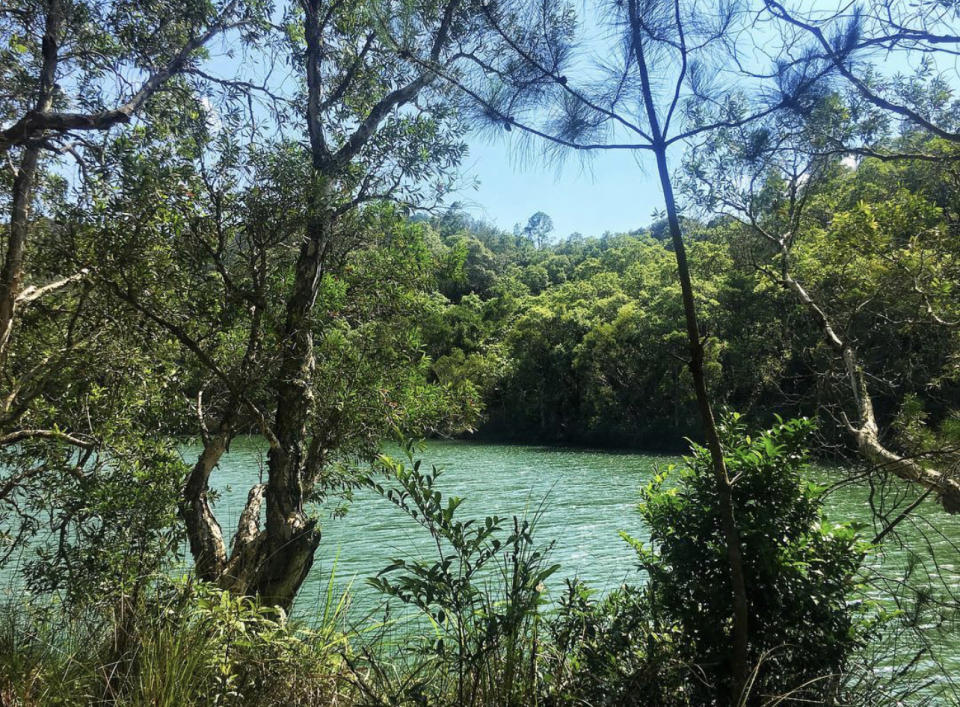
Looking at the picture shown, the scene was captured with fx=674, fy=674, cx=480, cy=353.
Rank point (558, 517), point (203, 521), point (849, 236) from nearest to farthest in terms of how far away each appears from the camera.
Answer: point (203, 521) → point (849, 236) → point (558, 517)

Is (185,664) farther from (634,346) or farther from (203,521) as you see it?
(634,346)

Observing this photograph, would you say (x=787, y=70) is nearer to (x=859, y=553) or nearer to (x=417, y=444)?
(x=859, y=553)

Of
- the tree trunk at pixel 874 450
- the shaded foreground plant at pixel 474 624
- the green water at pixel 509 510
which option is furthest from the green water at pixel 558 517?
the shaded foreground plant at pixel 474 624

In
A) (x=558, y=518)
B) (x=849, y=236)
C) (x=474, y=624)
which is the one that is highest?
(x=849, y=236)

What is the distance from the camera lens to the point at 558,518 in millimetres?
13922

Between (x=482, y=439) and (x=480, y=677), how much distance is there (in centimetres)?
3009

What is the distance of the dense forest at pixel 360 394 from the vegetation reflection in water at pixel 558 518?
1.64 ft

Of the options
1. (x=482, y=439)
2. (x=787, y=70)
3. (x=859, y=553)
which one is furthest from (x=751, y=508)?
(x=482, y=439)

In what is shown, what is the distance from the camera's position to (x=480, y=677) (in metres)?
1.83

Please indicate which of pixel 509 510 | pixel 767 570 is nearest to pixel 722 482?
pixel 767 570

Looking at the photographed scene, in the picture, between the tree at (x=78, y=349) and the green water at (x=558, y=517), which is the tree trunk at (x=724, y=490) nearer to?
the green water at (x=558, y=517)

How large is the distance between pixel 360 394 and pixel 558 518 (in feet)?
32.7

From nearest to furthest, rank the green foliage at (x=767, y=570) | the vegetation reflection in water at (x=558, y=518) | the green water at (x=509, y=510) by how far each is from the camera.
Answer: the green foliage at (x=767, y=570) < the vegetation reflection in water at (x=558, y=518) < the green water at (x=509, y=510)

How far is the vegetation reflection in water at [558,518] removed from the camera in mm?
8258
